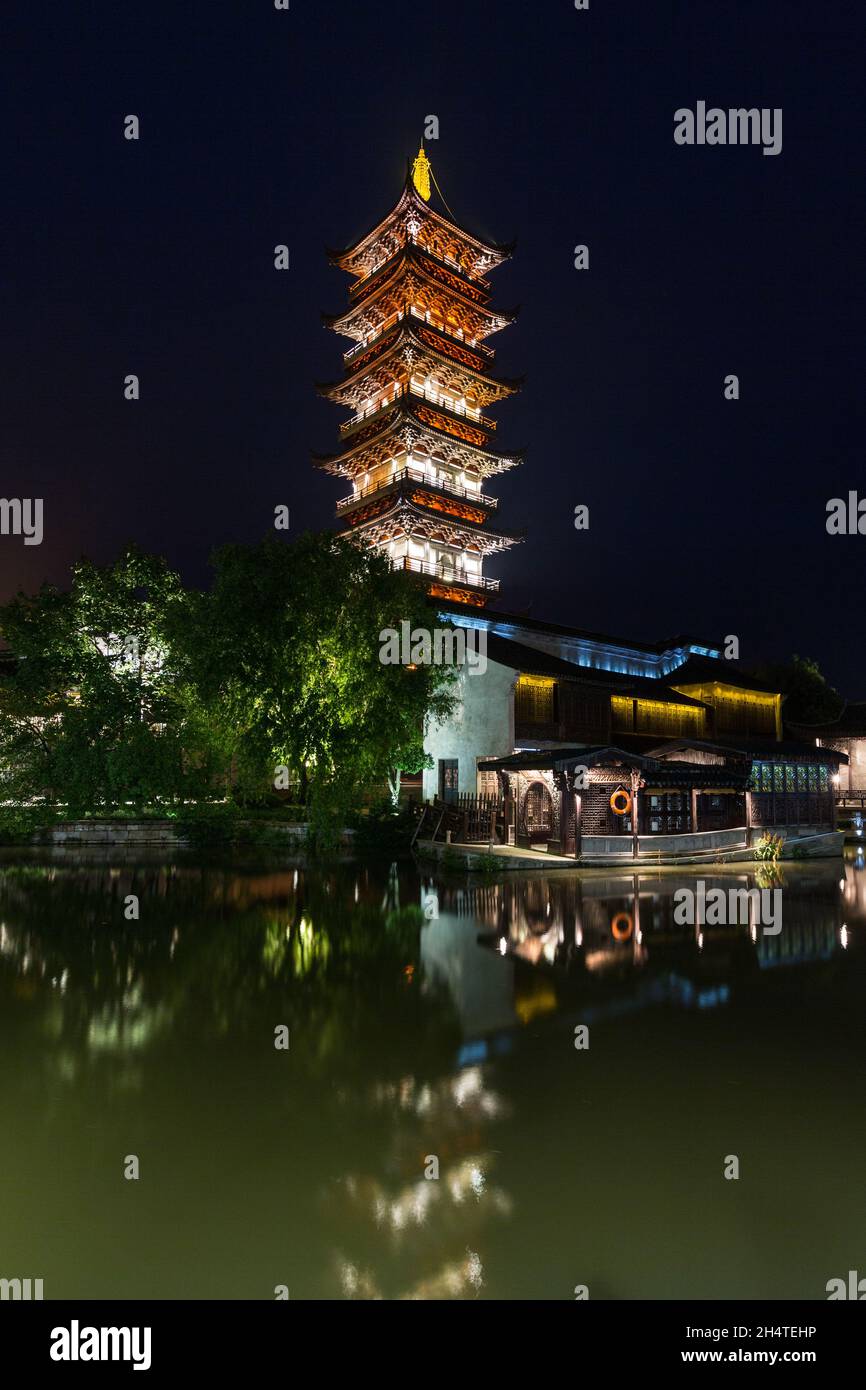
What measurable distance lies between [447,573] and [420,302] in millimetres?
19163

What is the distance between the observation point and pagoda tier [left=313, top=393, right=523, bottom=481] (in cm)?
4331

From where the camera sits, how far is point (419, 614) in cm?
2617

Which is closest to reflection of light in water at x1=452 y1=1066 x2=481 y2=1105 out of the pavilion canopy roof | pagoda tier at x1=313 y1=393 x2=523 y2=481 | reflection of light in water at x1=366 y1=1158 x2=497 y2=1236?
reflection of light in water at x1=366 y1=1158 x2=497 y2=1236

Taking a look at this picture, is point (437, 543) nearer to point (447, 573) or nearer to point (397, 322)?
point (447, 573)

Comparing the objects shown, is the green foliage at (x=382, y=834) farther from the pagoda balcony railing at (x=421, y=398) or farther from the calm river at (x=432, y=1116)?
the pagoda balcony railing at (x=421, y=398)

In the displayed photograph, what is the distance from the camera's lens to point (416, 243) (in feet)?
153

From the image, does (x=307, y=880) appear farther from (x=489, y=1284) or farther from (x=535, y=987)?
(x=489, y=1284)

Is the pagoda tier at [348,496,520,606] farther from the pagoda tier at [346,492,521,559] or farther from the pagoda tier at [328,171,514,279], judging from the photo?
→ the pagoda tier at [328,171,514,279]

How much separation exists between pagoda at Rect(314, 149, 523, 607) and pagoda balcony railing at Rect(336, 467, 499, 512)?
0.10 m

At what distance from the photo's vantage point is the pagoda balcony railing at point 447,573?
41562mm

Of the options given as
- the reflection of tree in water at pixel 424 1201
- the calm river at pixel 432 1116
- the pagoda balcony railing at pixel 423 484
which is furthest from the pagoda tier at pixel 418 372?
the reflection of tree in water at pixel 424 1201

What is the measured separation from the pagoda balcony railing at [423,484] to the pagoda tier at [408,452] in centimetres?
82

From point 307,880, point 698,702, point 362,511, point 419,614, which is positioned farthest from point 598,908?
point 362,511
